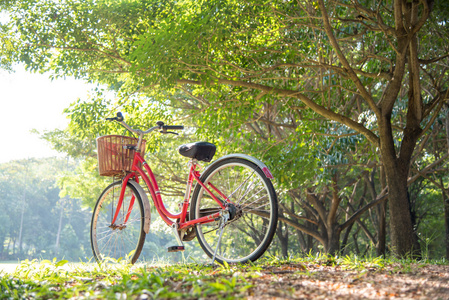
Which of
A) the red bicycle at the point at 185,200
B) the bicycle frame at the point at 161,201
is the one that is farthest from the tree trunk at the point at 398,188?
the bicycle frame at the point at 161,201

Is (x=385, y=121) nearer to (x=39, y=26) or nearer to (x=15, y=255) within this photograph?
(x=39, y=26)

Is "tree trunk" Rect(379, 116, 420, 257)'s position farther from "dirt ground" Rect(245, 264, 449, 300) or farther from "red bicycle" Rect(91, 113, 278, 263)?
"dirt ground" Rect(245, 264, 449, 300)

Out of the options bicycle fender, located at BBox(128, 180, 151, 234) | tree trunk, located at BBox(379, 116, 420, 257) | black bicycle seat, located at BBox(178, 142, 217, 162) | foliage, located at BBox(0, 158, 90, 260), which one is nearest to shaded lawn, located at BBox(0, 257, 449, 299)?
bicycle fender, located at BBox(128, 180, 151, 234)

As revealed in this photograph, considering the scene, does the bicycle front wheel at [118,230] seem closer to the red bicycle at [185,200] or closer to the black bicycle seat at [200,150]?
the red bicycle at [185,200]

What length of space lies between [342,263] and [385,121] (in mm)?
3481

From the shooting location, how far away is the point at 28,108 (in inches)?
2256

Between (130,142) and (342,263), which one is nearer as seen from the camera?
(342,263)

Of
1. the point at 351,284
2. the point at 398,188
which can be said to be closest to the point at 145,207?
the point at 351,284

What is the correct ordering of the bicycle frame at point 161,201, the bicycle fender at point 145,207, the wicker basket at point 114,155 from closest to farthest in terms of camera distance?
1. the bicycle frame at point 161,201
2. the bicycle fender at point 145,207
3. the wicker basket at point 114,155

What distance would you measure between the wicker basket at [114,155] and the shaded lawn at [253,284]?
1.26 metres

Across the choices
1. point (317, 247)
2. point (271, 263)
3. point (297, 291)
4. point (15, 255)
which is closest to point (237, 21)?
point (271, 263)

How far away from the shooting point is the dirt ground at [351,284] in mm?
2184

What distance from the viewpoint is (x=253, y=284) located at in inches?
96.9

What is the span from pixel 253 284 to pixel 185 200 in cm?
170
